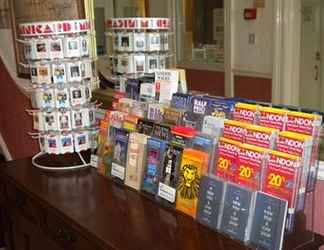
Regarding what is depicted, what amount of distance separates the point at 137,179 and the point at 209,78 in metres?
0.48

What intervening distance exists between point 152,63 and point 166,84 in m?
0.36

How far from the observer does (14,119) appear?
10.8ft

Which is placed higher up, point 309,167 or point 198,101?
point 198,101

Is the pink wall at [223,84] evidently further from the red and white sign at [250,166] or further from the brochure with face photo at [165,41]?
the red and white sign at [250,166]

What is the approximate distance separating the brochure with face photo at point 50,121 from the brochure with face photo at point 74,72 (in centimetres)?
17

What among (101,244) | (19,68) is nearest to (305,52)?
(101,244)

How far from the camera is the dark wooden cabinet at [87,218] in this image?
1172 millimetres

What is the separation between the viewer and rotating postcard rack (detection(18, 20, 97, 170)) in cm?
180

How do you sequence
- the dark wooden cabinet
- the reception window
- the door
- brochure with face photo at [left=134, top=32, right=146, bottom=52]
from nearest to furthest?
the dark wooden cabinet < the door < the reception window < brochure with face photo at [left=134, top=32, right=146, bottom=52]

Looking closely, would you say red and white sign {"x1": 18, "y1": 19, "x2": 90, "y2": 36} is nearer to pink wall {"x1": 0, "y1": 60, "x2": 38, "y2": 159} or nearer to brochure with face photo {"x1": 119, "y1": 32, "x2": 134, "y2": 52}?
brochure with face photo {"x1": 119, "y1": 32, "x2": 134, "y2": 52}

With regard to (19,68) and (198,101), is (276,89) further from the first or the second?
(19,68)

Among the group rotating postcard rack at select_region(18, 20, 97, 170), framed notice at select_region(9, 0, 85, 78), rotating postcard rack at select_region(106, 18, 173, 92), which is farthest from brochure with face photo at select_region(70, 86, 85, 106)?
framed notice at select_region(9, 0, 85, 78)

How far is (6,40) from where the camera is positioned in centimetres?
311

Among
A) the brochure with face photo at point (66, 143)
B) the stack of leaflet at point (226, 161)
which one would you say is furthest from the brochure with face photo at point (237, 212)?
→ the brochure with face photo at point (66, 143)
